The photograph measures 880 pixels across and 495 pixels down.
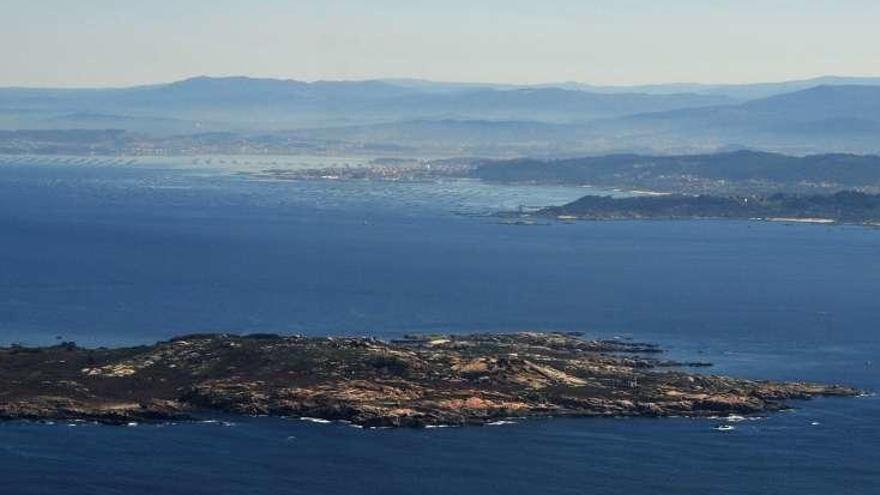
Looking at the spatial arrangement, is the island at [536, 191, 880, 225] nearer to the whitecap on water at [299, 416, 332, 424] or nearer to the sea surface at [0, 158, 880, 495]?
the sea surface at [0, 158, 880, 495]

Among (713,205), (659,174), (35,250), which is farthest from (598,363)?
(659,174)

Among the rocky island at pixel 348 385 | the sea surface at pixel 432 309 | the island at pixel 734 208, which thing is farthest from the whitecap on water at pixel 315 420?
the island at pixel 734 208

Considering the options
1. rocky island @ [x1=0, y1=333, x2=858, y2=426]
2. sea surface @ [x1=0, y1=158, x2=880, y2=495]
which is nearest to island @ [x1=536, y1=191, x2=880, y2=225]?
sea surface @ [x1=0, y1=158, x2=880, y2=495]

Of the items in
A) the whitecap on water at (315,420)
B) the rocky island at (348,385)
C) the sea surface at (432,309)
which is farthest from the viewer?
the rocky island at (348,385)

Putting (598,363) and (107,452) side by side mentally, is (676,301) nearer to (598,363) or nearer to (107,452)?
(598,363)

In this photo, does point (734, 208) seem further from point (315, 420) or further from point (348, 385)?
point (315, 420)

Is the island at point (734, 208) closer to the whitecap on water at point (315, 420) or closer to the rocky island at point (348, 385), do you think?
the rocky island at point (348, 385)

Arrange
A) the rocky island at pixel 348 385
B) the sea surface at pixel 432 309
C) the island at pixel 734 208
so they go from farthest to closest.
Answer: the island at pixel 734 208
the rocky island at pixel 348 385
the sea surface at pixel 432 309
